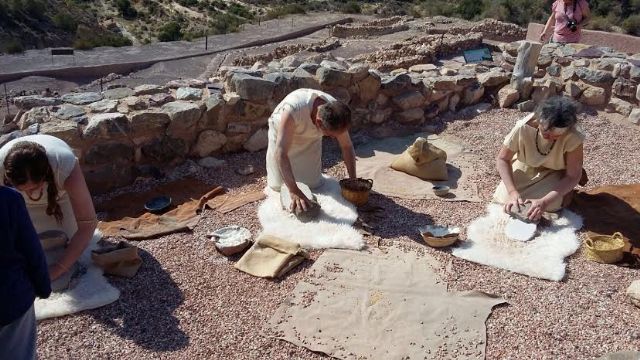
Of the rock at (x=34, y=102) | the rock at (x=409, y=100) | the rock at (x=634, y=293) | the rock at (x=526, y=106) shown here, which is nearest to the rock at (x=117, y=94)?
the rock at (x=34, y=102)

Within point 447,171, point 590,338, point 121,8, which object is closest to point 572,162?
point 447,171

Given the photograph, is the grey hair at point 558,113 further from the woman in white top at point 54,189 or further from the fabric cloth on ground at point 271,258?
the woman in white top at point 54,189

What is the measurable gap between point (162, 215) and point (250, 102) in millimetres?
1724

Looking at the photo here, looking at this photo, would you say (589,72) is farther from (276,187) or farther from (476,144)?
(276,187)

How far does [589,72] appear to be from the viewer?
24.1 feet

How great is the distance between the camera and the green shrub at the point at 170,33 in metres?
25.6

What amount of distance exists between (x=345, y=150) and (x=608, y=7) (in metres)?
25.1

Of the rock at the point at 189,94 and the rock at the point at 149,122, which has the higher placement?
A: the rock at the point at 189,94

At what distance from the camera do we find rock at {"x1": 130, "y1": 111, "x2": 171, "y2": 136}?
5453 millimetres

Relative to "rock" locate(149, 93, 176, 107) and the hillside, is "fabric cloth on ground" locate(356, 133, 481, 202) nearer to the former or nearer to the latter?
"rock" locate(149, 93, 176, 107)

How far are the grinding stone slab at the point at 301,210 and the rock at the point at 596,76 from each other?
4490 mm

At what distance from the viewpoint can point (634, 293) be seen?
12.5 ft

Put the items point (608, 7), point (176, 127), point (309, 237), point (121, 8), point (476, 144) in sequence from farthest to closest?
point (121, 8) → point (608, 7) → point (476, 144) → point (176, 127) → point (309, 237)

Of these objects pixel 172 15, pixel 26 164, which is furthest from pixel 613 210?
pixel 172 15
